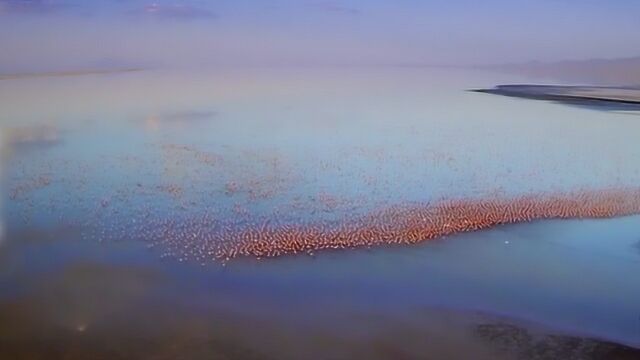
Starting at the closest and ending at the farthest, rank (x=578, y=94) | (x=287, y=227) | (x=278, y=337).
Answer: (x=278, y=337) → (x=287, y=227) → (x=578, y=94)

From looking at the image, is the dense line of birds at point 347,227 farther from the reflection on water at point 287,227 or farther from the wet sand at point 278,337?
the wet sand at point 278,337

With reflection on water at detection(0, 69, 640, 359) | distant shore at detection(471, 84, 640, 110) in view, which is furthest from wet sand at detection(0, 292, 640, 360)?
distant shore at detection(471, 84, 640, 110)

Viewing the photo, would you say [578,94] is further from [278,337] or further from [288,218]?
[278,337]

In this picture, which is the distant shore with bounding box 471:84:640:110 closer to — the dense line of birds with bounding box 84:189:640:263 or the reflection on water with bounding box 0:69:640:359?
the reflection on water with bounding box 0:69:640:359

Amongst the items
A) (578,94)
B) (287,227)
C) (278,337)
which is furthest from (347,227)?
(578,94)

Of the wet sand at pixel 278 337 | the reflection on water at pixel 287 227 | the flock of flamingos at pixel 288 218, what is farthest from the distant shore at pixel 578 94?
the wet sand at pixel 278 337

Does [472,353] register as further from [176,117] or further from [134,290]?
[176,117]
